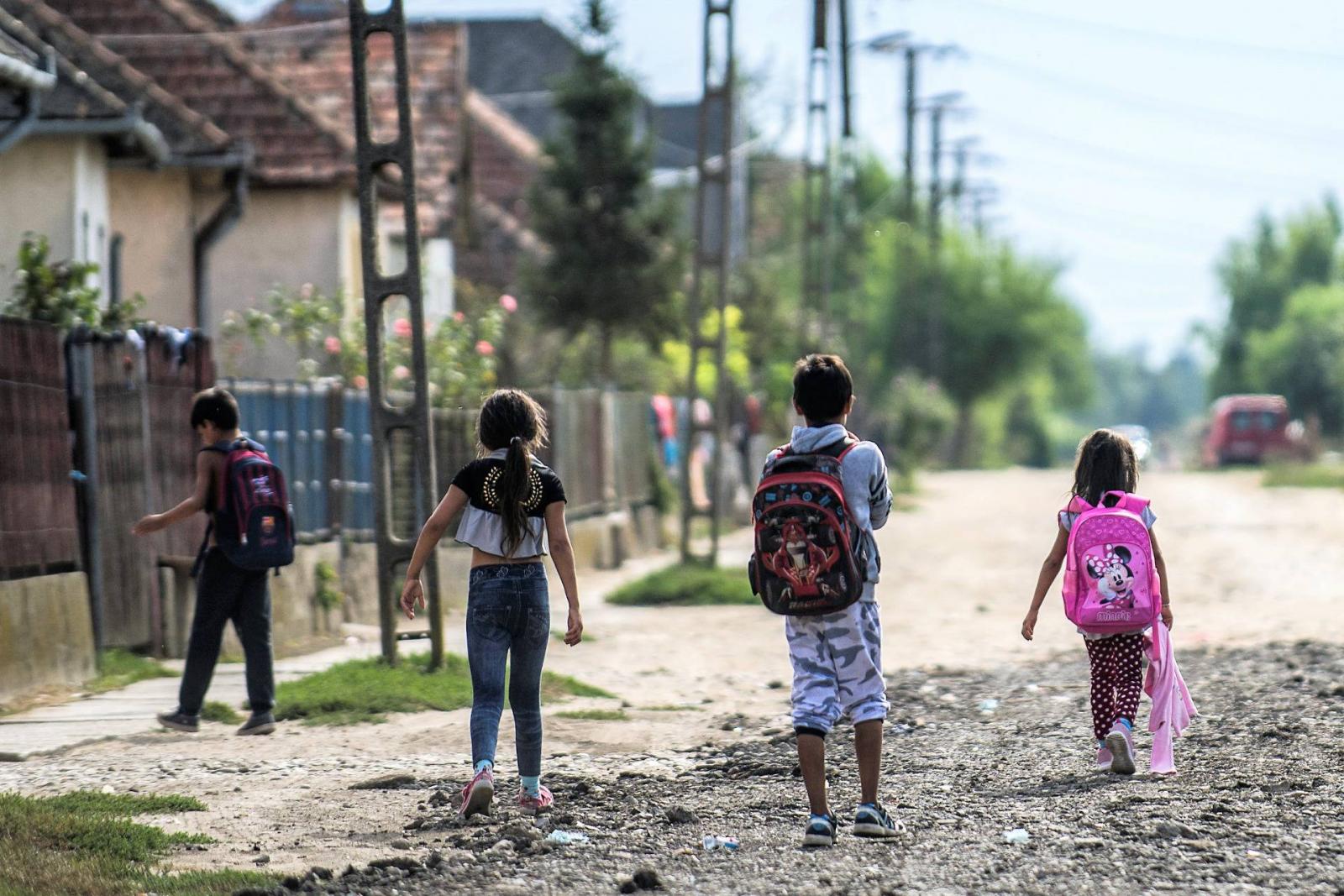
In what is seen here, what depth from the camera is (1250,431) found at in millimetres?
58656

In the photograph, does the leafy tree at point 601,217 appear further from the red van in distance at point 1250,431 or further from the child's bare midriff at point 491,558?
the red van in distance at point 1250,431

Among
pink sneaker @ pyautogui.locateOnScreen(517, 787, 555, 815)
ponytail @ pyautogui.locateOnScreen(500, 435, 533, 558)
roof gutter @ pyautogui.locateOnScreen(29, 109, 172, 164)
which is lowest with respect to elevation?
pink sneaker @ pyautogui.locateOnScreen(517, 787, 555, 815)

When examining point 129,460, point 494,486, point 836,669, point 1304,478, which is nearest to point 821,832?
point 836,669

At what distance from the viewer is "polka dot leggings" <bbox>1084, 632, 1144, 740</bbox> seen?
8.06 metres

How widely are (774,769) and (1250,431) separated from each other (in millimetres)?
53123

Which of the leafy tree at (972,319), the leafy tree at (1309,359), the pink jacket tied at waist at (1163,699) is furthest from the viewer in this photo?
the leafy tree at (1309,359)

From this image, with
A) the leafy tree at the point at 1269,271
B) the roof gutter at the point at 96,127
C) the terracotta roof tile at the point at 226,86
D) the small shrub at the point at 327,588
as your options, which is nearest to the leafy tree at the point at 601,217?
the terracotta roof tile at the point at 226,86

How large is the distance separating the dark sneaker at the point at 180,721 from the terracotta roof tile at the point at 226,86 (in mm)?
13685

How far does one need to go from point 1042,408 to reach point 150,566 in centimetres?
8449

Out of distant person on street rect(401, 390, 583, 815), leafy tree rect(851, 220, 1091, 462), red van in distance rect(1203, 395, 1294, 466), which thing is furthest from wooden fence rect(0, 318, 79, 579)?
leafy tree rect(851, 220, 1091, 462)

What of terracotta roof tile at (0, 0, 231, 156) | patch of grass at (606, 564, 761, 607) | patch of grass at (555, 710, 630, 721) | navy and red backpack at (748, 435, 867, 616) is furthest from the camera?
terracotta roof tile at (0, 0, 231, 156)

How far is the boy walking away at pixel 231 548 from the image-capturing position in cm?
970

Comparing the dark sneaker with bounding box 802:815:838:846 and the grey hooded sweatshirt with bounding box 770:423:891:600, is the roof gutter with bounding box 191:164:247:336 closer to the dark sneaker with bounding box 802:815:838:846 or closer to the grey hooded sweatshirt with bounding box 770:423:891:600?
the grey hooded sweatshirt with bounding box 770:423:891:600

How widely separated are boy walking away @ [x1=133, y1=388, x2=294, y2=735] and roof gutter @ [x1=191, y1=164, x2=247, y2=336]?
414 inches
